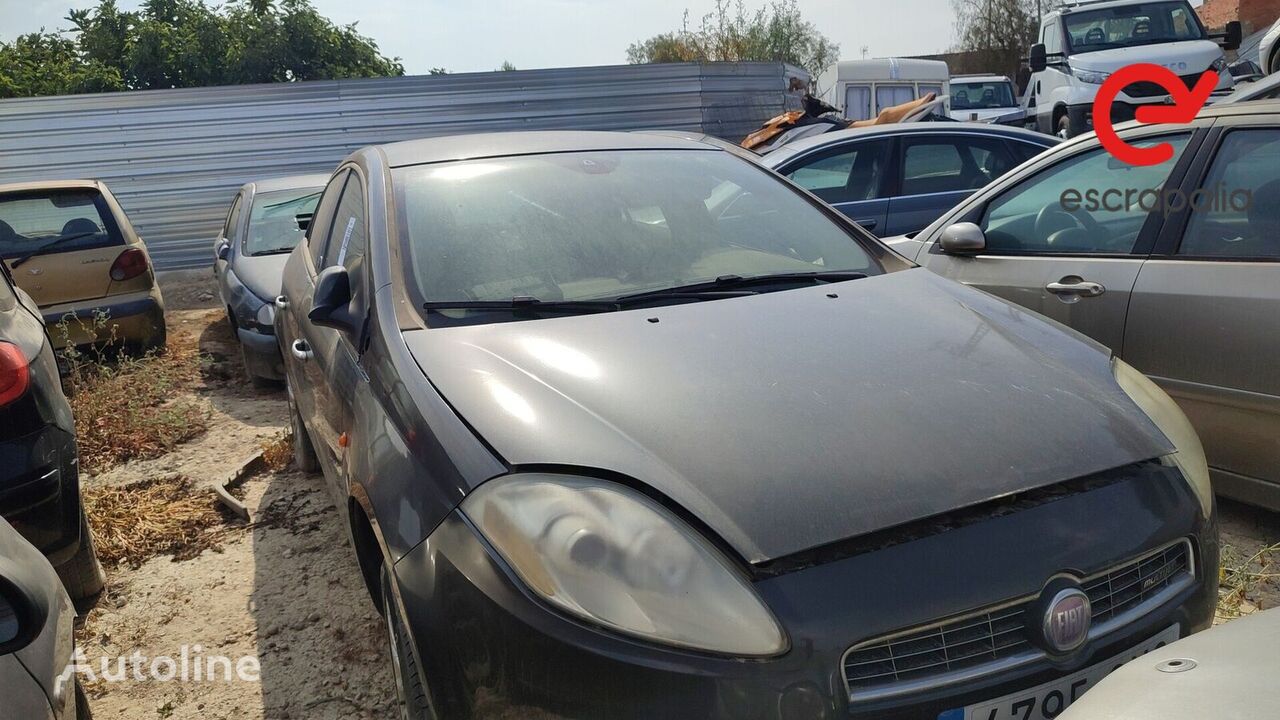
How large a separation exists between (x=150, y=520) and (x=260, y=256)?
361 centimetres

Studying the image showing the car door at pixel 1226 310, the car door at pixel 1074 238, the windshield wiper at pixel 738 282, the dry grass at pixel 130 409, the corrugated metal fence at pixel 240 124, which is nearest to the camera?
the windshield wiper at pixel 738 282

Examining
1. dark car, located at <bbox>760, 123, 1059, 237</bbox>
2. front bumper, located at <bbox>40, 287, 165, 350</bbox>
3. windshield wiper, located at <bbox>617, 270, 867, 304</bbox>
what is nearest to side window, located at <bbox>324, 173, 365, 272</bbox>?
windshield wiper, located at <bbox>617, 270, 867, 304</bbox>

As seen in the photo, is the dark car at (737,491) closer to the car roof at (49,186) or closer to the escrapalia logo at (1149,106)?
the escrapalia logo at (1149,106)

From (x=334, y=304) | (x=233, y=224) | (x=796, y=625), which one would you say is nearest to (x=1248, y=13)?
(x=233, y=224)

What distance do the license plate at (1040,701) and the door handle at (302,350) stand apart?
250 cm

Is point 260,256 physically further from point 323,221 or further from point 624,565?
point 624,565

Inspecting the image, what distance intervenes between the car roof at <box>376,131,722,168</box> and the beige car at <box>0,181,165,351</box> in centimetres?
430

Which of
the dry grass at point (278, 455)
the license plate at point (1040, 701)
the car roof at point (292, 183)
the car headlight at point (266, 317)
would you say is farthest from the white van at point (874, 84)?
the license plate at point (1040, 701)

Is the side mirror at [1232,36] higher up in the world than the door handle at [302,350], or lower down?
higher up

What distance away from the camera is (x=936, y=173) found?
24.0 ft

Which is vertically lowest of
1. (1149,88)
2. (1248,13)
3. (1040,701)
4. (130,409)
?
(130,409)

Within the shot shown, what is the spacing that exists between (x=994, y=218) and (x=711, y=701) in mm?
3272

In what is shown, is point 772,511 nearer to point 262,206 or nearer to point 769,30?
point 262,206

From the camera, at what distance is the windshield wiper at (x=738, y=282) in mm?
2607
